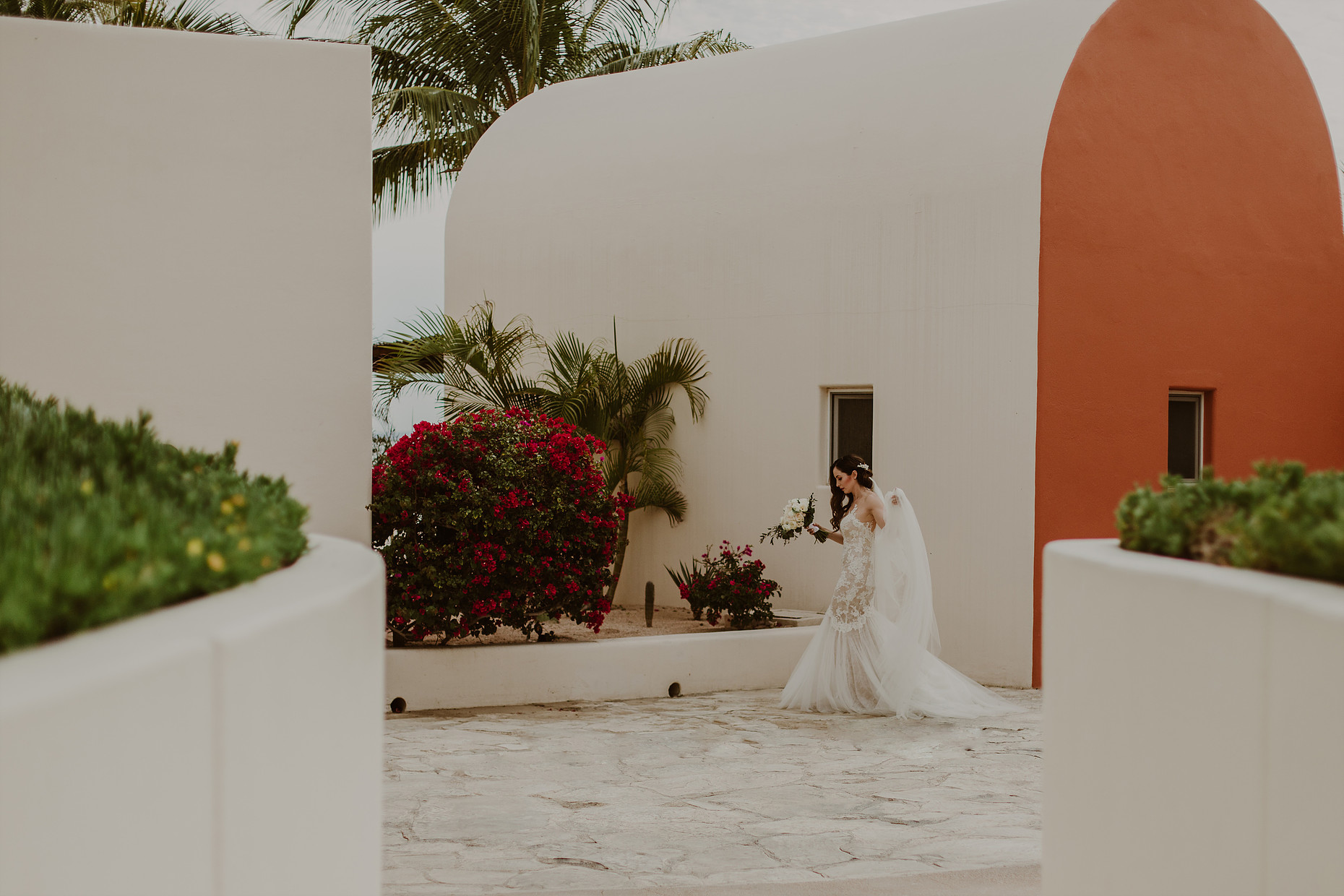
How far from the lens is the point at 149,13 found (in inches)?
678

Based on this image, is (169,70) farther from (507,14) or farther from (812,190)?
(507,14)

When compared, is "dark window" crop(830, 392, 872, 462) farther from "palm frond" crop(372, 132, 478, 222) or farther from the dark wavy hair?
"palm frond" crop(372, 132, 478, 222)

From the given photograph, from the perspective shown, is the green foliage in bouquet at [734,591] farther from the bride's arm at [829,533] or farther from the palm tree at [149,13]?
the palm tree at [149,13]

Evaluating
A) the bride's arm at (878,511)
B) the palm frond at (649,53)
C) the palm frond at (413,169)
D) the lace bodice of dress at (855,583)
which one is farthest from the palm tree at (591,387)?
the palm frond at (649,53)

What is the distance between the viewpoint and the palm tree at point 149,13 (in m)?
17.5

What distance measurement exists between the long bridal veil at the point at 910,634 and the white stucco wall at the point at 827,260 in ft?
4.22

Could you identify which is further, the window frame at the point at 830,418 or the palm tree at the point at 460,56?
the palm tree at the point at 460,56

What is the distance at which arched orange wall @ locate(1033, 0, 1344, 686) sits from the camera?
10164mm

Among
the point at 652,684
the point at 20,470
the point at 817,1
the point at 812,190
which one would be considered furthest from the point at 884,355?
the point at 817,1

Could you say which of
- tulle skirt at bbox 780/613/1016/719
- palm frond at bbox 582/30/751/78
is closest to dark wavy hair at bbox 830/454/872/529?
tulle skirt at bbox 780/613/1016/719

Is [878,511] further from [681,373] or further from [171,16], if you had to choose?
[171,16]

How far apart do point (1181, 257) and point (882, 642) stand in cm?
458

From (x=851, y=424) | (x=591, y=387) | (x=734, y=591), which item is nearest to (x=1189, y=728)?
(x=734, y=591)

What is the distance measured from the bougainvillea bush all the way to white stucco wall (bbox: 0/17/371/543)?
525mm
